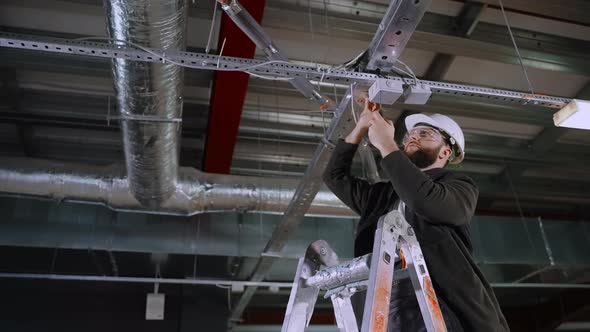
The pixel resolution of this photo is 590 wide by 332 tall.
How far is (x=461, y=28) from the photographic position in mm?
2865

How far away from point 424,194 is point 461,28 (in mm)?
2124

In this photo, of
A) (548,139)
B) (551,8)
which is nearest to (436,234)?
(551,8)

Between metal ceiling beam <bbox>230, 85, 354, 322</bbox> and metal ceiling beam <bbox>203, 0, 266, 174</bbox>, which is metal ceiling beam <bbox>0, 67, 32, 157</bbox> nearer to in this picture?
metal ceiling beam <bbox>203, 0, 266, 174</bbox>

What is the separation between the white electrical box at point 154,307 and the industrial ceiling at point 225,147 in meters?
0.23

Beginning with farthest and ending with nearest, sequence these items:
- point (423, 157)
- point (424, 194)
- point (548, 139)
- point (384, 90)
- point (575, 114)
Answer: point (548, 139)
point (575, 114)
point (384, 90)
point (423, 157)
point (424, 194)

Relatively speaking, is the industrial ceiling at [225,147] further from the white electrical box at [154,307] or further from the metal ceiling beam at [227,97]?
the white electrical box at [154,307]

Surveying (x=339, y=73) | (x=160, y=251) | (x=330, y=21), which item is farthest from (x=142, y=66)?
(x=160, y=251)

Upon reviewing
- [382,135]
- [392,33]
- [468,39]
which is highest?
[468,39]

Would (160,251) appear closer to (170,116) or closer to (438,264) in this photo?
(170,116)

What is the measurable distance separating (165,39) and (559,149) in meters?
3.72

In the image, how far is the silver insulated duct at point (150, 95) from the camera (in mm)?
1674

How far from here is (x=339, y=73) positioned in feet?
5.51

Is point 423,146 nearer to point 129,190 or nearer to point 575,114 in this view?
point 575,114

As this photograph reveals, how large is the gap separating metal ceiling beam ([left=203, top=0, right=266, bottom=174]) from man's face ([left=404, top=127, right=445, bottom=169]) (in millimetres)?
984
